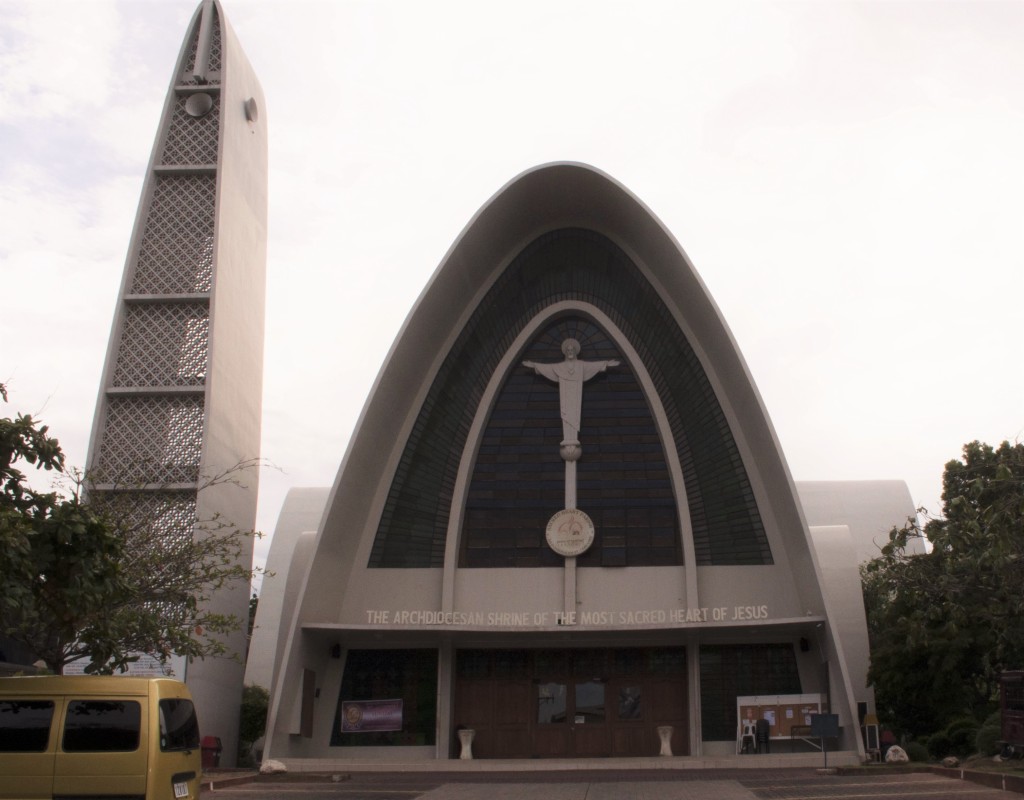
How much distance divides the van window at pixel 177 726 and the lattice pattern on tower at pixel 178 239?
47.8ft

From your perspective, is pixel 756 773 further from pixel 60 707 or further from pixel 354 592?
pixel 60 707

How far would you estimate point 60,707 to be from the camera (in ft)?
33.1

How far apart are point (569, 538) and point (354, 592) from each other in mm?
5036

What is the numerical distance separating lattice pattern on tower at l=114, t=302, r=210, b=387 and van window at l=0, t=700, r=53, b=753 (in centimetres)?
1357

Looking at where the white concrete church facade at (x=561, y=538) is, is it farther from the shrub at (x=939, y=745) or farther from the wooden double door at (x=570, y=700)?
the shrub at (x=939, y=745)

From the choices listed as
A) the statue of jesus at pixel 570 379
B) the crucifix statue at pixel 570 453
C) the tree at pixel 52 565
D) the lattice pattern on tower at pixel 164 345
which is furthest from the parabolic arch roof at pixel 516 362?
the tree at pixel 52 565

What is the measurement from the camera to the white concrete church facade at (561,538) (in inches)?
Result: 906

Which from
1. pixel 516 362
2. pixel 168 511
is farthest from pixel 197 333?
pixel 516 362

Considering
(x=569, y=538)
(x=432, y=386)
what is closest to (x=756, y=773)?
(x=569, y=538)

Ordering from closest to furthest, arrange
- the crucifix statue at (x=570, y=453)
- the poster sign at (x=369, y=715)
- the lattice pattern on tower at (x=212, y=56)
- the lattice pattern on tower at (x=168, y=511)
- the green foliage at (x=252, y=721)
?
the lattice pattern on tower at (x=168, y=511) → the poster sign at (x=369, y=715) → the crucifix statue at (x=570, y=453) → the lattice pattern on tower at (x=212, y=56) → the green foliage at (x=252, y=721)

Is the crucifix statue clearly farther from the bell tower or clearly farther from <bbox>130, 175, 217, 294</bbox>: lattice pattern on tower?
<bbox>130, 175, 217, 294</bbox>: lattice pattern on tower

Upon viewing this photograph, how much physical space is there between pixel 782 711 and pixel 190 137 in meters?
18.7

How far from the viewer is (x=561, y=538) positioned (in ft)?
79.5

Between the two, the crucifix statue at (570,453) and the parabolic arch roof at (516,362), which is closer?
the parabolic arch roof at (516,362)
